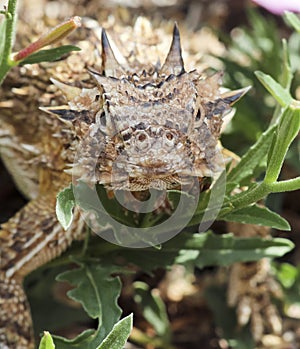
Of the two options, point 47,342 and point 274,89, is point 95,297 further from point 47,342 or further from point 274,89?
point 274,89

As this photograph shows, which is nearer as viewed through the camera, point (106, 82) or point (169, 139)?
point (169, 139)

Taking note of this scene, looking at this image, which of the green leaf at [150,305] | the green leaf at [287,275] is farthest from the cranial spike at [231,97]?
the green leaf at [287,275]

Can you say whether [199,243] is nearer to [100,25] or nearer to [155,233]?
[155,233]

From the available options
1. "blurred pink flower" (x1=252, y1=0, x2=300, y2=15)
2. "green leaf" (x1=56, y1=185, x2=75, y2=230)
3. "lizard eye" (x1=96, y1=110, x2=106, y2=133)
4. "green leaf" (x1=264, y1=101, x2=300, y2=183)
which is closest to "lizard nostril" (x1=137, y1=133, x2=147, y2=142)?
"lizard eye" (x1=96, y1=110, x2=106, y2=133)

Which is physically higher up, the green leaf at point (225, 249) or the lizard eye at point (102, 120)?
the lizard eye at point (102, 120)

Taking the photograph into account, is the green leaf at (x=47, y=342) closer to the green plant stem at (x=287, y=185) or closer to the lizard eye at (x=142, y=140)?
the lizard eye at (x=142, y=140)

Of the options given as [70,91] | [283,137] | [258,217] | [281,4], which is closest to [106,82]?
[70,91]

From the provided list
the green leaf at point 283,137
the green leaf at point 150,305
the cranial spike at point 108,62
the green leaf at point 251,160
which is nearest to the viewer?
the green leaf at point 283,137

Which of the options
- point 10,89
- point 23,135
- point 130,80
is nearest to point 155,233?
point 130,80
